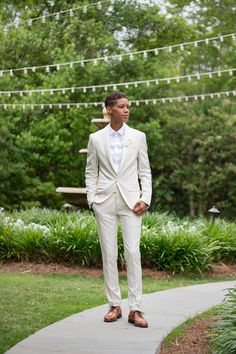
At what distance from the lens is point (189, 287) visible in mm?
8867

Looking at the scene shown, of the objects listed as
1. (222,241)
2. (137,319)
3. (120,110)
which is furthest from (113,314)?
(222,241)

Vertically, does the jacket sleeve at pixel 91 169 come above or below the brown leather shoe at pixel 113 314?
above

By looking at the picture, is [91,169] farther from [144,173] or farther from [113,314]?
[113,314]

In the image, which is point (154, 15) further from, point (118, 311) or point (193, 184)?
point (118, 311)

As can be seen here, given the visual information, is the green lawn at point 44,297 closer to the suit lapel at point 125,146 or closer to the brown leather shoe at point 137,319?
the brown leather shoe at point 137,319

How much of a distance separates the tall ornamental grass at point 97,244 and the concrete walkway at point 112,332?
231cm

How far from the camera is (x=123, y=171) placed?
6316 millimetres

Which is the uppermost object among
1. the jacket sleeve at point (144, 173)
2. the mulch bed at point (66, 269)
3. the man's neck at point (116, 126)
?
the man's neck at point (116, 126)

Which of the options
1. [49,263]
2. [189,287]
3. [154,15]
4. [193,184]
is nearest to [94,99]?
[154,15]

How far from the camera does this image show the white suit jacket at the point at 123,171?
248 inches

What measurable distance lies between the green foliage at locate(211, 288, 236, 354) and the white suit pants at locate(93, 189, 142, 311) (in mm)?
752

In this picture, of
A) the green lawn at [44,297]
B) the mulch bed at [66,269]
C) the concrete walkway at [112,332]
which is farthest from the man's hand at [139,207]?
the mulch bed at [66,269]

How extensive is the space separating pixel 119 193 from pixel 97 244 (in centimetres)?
410

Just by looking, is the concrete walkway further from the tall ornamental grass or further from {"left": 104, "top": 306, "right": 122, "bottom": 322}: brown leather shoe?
the tall ornamental grass
